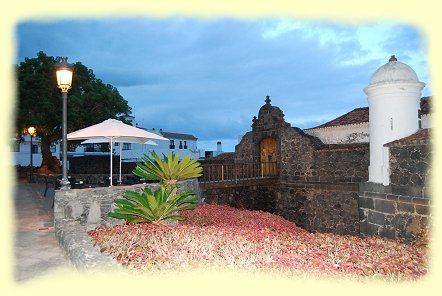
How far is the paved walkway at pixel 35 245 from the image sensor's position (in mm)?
4496

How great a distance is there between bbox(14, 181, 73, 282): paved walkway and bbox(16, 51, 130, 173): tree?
11215 mm

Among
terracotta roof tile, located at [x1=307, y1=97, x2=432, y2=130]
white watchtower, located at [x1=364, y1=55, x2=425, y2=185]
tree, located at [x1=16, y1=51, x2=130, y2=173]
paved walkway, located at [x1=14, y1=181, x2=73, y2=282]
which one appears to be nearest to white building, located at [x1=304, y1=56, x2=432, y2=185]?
white watchtower, located at [x1=364, y1=55, x2=425, y2=185]

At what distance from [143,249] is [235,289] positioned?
5.89 feet

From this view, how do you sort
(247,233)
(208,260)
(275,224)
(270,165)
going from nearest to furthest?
(208,260) < (247,233) < (275,224) < (270,165)

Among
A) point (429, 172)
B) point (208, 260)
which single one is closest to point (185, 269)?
point (208, 260)

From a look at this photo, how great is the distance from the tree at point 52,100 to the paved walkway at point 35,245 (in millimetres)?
11215

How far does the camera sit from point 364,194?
30.3ft

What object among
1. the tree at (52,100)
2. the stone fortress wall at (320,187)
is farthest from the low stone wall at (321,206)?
the tree at (52,100)

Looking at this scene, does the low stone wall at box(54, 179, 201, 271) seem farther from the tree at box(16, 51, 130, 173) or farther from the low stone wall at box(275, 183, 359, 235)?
the tree at box(16, 51, 130, 173)

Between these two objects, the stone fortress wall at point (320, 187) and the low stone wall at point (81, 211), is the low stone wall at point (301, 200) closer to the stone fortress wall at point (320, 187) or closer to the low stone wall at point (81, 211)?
the stone fortress wall at point (320, 187)

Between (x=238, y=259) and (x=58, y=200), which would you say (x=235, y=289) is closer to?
(x=238, y=259)

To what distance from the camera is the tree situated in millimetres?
18969

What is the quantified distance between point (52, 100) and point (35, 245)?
54.0 ft

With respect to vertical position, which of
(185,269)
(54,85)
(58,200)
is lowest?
(185,269)
